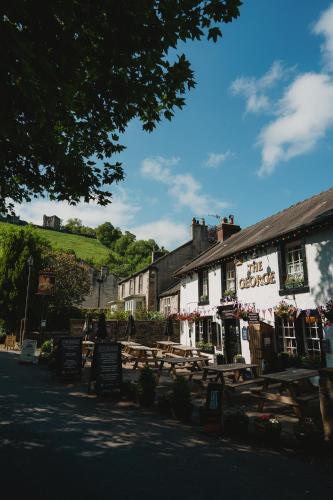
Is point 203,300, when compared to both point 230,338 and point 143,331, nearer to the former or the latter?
point 230,338

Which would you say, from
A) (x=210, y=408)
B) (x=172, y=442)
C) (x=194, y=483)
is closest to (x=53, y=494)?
(x=194, y=483)

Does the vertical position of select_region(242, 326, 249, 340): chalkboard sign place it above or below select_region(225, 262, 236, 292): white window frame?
below

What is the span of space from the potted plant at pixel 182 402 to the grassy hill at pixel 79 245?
7471 centimetres

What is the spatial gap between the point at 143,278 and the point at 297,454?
99.8 ft

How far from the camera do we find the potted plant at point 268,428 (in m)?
6.32

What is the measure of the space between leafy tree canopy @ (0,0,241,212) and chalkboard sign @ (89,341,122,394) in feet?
20.1

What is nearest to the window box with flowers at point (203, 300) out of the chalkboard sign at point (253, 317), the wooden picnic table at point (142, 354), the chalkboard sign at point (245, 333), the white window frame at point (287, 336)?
the chalkboard sign at point (245, 333)

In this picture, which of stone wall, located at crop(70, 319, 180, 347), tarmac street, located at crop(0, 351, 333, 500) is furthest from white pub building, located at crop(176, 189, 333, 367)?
stone wall, located at crop(70, 319, 180, 347)

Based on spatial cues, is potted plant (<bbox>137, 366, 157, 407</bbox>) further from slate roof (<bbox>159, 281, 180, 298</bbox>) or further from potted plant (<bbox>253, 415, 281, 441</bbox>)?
slate roof (<bbox>159, 281, 180, 298</bbox>)

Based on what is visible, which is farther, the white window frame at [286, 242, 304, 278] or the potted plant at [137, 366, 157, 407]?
the white window frame at [286, 242, 304, 278]

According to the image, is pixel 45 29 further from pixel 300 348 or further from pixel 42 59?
pixel 300 348

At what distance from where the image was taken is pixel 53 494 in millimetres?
4320

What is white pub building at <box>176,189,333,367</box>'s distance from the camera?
11773 millimetres

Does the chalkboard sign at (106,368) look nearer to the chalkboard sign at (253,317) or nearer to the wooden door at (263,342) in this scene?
the wooden door at (263,342)
